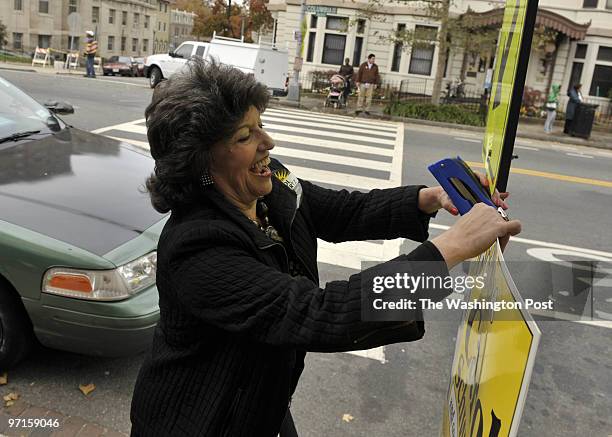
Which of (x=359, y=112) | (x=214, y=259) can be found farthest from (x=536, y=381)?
(x=359, y=112)

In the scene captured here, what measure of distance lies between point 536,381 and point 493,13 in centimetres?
2306

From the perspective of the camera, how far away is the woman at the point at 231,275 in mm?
1350

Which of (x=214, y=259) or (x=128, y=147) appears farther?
(x=128, y=147)

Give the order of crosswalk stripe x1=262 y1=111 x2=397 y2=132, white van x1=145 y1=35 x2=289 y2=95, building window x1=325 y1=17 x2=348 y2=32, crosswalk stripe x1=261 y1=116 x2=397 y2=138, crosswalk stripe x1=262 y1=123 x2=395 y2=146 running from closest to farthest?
crosswalk stripe x1=262 y1=123 x2=395 y2=146, crosswalk stripe x1=261 y1=116 x2=397 y2=138, crosswalk stripe x1=262 y1=111 x2=397 y2=132, white van x1=145 y1=35 x2=289 y2=95, building window x1=325 y1=17 x2=348 y2=32

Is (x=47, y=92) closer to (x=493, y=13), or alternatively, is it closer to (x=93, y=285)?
(x=93, y=285)

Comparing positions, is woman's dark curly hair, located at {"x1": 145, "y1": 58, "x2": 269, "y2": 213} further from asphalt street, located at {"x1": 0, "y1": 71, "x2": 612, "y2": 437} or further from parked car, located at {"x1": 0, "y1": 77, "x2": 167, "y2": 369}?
parked car, located at {"x1": 0, "y1": 77, "x2": 167, "y2": 369}

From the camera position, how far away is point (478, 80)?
2725 centimetres

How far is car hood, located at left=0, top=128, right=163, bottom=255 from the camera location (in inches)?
125

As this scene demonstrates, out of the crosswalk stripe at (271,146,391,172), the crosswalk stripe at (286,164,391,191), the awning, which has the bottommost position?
the crosswalk stripe at (286,164,391,191)

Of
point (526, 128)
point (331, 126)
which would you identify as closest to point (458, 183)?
point (331, 126)

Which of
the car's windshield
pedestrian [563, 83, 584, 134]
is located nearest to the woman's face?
the car's windshield

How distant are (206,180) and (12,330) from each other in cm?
218

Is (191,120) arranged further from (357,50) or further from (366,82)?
(357,50)

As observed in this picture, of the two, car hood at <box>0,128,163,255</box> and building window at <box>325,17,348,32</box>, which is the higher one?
building window at <box>325,17,348,32</box>
